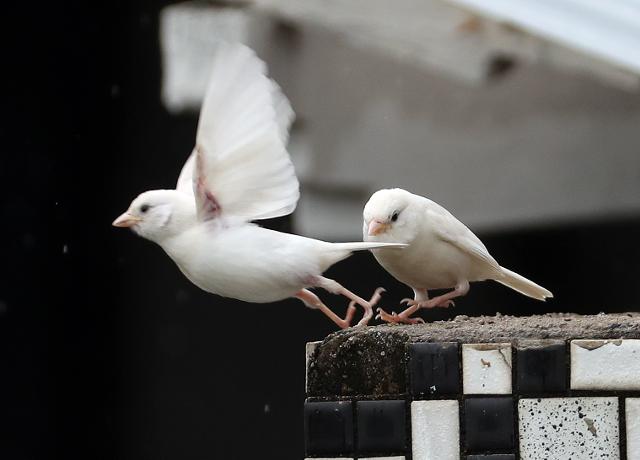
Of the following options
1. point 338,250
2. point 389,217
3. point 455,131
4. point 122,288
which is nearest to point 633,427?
point 338,250

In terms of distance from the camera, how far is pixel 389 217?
2.30 m

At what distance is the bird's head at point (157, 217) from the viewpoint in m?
1.96

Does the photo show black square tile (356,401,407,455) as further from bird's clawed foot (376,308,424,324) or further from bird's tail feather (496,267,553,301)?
bird's tail feather (496,267,553,301)

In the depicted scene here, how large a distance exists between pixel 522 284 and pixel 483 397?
119cm

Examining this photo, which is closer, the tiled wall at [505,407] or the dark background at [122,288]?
the tiled wall at [505,407]

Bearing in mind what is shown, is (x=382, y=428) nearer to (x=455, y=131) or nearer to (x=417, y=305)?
(x=417, y=305)

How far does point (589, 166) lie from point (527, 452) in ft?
11.5

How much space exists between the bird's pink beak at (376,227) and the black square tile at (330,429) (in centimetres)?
66

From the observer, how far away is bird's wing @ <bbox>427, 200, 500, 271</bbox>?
251 cm

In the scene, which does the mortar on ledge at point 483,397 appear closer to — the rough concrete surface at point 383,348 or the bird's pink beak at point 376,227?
the rough concrete surface at point 383,348

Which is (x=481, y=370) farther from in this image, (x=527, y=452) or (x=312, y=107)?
(x=312, y=107)

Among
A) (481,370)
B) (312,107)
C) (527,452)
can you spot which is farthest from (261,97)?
(312,107)

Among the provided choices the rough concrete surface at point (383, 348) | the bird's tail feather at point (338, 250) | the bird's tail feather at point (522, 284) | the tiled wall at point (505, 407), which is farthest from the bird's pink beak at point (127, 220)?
the bird's tail feather at point (522, 284)

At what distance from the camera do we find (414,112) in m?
4.88
